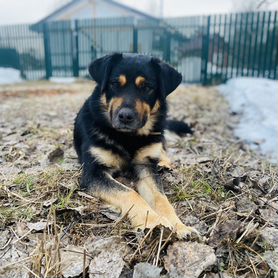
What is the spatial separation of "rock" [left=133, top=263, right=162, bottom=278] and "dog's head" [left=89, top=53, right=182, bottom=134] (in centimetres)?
141

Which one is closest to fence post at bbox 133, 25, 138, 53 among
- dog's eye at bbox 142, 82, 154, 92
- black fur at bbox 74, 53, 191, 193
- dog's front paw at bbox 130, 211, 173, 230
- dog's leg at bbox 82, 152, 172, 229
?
black fur at bbox 74, 53, 191, 193

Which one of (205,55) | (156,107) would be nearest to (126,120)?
(156,107)

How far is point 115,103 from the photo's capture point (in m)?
3.22

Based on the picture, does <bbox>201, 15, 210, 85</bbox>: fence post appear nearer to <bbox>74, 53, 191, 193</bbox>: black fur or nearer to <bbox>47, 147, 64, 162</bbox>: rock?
<bbox>47, 147, 64, 162</bbox>: rock

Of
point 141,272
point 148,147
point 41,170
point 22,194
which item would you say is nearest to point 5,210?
point 22,194

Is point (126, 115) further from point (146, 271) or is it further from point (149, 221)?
point (146, 271)

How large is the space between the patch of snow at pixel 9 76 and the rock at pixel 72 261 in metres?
17.0

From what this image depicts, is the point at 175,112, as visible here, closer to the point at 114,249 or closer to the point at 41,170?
the point at 41,170

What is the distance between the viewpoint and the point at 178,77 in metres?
3.51

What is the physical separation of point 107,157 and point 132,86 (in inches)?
28.7

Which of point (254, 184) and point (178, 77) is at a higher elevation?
point (178, 77)

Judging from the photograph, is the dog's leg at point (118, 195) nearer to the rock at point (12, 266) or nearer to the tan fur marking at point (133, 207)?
the tan fur marking at point (133, 207)

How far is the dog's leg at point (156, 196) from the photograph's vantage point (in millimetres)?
2396

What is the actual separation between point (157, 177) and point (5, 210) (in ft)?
4.38
